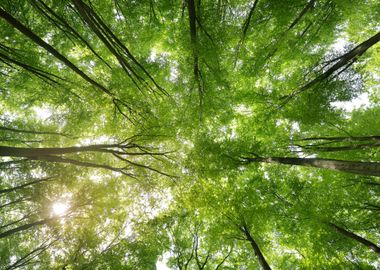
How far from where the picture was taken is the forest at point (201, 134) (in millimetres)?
5605

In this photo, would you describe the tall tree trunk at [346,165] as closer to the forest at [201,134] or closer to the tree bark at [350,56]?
the forest at [201,134]

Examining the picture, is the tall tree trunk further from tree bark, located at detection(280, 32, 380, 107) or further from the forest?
tree bark, located at detection(280, 32, 380, 107)

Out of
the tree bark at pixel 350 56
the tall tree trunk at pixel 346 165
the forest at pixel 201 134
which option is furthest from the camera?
the forest at pixel 201 134

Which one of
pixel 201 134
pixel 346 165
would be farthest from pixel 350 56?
pixel 201 134

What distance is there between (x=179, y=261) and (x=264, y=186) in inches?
182

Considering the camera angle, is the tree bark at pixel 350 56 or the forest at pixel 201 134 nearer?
the tree bark at pixel 350 56

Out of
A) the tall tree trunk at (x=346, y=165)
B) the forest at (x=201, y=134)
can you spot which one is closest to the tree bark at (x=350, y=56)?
the forest at (x=201, y=134)

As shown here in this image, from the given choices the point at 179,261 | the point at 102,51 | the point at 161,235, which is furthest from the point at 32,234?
the point at 102,51

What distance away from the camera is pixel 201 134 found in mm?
7543

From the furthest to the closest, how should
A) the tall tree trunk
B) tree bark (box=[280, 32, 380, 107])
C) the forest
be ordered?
the forest, tree bark (box=[280, 32, 380, 107]), the tall tree trunk

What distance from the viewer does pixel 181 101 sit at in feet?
26.7

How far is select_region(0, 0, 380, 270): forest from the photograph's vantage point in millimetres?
5605

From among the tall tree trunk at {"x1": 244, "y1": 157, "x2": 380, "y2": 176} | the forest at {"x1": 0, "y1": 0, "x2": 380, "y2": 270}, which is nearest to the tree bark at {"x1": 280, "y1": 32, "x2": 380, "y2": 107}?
the forest at {"x1": 0, "y1": 0, "x2": 380, "y2": 270}

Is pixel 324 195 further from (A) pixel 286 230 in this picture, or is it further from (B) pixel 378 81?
(B) pixel 378 81
